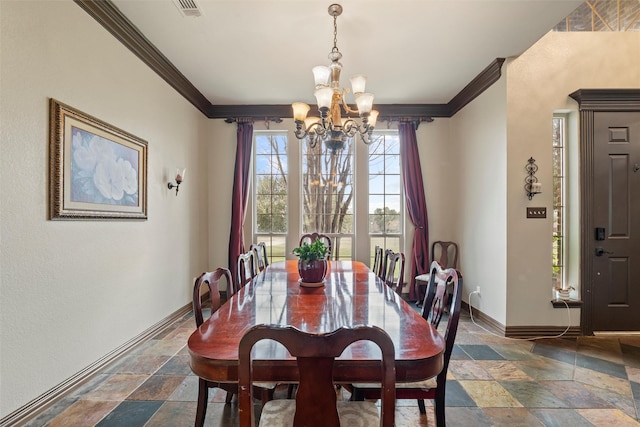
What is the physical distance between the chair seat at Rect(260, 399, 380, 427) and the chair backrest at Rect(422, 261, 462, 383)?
0.41 metres

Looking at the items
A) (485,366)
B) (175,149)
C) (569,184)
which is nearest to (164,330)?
(175,149)

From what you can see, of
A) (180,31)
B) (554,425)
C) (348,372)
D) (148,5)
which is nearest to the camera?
(348,372)

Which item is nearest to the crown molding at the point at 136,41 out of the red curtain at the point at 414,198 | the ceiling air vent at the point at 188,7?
the ceiling air vent at the point at 188,7

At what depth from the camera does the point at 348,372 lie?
42.8 inches

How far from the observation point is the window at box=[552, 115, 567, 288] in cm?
325

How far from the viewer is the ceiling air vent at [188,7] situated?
90.5 inches

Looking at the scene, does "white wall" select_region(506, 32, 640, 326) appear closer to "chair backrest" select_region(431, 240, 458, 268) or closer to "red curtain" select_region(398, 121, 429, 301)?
"chair backrest" select_region(431, 240, 458, 268)

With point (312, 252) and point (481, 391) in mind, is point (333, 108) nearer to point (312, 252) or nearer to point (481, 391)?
point (312, 252)

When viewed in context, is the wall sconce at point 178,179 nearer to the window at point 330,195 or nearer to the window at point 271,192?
the window at point 271,192

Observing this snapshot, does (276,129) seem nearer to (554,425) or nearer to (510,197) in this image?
(510,197)

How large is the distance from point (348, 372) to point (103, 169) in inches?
94.7

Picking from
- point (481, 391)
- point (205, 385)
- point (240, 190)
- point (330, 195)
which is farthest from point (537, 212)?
point (240, 190)

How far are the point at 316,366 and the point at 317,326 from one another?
51 cm

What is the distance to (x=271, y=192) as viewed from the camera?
464cm
